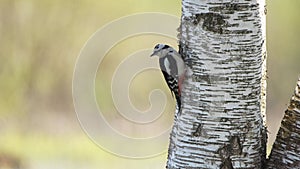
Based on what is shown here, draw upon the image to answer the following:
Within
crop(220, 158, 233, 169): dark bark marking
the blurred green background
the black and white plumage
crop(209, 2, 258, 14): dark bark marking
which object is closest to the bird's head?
the black and white plumage

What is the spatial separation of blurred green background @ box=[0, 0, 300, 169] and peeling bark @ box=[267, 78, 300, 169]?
64.6 inches

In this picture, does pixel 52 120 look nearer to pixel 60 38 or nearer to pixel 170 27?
pixel 60 38

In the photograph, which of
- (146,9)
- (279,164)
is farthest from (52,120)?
(279,164)

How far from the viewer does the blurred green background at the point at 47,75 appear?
112 inches

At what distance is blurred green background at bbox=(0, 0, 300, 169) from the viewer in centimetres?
284

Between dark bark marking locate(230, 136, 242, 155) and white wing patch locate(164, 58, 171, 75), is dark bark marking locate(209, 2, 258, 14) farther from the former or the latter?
dark bark marking locate(230, 136, 242, 155)

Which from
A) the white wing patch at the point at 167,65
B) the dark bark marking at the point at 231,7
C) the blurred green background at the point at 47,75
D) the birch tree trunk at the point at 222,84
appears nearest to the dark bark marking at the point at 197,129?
the birch tree trunk at the point at 222,84

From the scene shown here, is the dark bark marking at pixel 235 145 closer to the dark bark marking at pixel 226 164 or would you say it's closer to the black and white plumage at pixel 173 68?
the dark bark marking at pixel 226 164

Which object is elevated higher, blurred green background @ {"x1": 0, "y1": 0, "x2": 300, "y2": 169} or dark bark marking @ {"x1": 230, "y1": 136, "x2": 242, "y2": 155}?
blurred green background @ {"x1": 0, "y1": 0, "x2": 300, "y2": 169}

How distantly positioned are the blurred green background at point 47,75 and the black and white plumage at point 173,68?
163cm

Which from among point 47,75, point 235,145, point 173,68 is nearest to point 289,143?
point 235,145

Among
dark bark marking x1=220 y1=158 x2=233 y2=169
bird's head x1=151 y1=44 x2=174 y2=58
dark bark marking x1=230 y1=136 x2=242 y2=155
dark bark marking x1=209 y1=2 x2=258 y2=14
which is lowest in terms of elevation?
dark bark marking x1=220 y1=158 x2=233 y2=169

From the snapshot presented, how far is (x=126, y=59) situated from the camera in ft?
8.66

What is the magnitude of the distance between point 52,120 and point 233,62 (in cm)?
192
